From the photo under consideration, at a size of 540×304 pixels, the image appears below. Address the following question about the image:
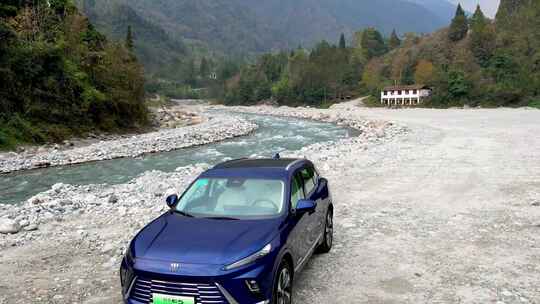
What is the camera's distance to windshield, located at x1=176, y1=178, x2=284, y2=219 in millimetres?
5281

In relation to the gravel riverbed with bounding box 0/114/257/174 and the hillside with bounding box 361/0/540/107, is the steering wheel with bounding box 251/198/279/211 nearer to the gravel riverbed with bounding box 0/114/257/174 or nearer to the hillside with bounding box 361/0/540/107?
the gravel riverbed with bounding box 0/114/257/174

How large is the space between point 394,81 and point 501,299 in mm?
98974

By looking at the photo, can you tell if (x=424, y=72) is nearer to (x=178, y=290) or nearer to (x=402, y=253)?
(x=402, y=253)

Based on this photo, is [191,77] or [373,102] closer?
[373,102]

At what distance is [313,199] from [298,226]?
40.1 inches

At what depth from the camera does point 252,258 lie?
427 centimetres

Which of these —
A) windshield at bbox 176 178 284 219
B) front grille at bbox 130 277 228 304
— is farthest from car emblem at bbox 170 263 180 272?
windshield at bbox 176 178 284 219

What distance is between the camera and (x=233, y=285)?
4051mm

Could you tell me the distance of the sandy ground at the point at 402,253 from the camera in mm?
5719

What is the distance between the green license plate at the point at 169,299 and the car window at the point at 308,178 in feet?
8.86

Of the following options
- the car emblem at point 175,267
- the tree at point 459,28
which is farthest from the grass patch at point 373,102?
the car emblem at point 175,267

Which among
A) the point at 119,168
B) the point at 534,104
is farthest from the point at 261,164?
the point at 534,104

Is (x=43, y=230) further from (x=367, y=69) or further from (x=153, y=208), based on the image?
(x=367, y=69)

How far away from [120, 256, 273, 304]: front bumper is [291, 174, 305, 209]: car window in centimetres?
137
